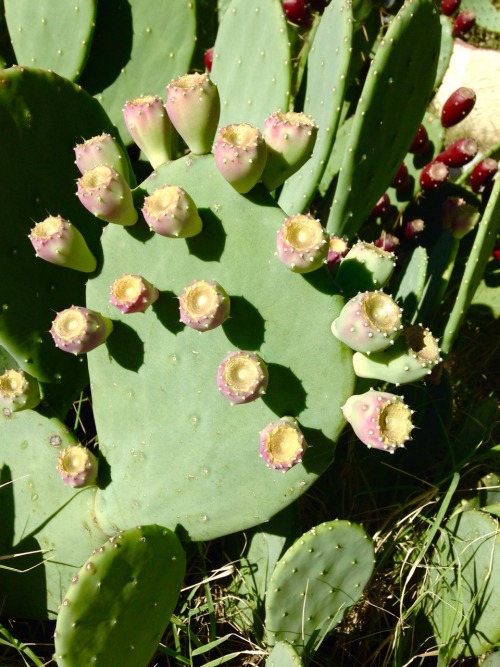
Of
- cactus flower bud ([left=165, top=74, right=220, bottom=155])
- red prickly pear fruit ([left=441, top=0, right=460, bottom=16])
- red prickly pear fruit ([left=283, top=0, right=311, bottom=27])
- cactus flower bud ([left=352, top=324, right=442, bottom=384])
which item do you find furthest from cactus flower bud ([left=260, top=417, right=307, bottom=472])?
red prickly pear fruit ([left=441, top=0, right=460, bottom=16])

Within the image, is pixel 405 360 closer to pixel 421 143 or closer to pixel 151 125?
pixel 151 125

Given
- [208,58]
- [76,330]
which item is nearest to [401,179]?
[208,58]

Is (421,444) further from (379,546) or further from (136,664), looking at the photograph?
(136,664)

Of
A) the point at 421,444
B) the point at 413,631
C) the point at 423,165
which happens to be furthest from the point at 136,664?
the point at 423,165

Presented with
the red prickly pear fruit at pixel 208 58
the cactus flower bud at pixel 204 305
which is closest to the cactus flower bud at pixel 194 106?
the cactus flower bud at pixel 204 305

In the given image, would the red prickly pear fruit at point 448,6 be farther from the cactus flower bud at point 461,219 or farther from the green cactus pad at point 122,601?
the green cactus pad at point 122,601

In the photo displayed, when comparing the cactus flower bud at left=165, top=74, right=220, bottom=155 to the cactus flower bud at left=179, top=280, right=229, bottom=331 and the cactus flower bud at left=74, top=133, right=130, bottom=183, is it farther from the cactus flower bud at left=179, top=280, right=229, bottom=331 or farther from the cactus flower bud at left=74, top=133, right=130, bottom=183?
the cactus flower bud at left=179, top=280, right=229, bottom=331
